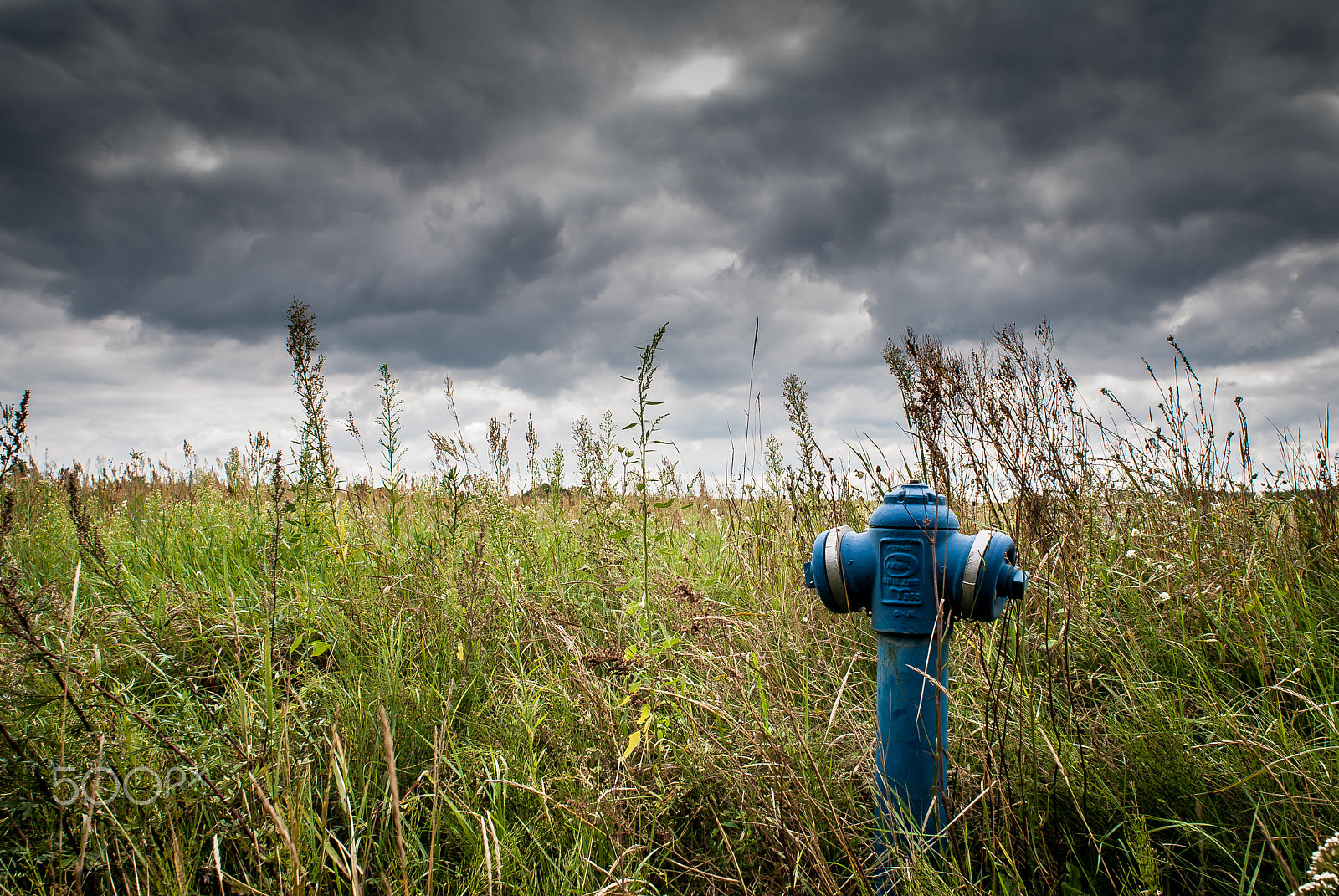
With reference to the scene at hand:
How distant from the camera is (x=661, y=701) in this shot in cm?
239

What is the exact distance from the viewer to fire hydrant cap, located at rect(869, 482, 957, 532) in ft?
5.79

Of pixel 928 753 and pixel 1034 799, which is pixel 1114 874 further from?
pixel 928 753

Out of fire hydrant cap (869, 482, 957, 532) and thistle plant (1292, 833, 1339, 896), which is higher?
fire hydrant cap (869, 482, 957, 532)

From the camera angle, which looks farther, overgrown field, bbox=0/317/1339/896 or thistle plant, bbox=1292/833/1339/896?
overgrown field, bbox=0/317/1339/896

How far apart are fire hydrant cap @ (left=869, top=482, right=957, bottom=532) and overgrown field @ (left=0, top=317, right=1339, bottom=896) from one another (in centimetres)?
35

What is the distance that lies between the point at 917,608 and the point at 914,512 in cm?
27

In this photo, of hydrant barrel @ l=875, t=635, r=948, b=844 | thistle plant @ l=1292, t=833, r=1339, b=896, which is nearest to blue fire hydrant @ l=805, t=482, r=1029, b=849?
hydrant barrel @ l=875, t=635, r=948, b=844

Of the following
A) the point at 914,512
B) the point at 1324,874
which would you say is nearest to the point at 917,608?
the point at 914,512

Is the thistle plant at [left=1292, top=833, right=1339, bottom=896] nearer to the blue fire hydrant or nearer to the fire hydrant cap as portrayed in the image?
the blue fire hydrant

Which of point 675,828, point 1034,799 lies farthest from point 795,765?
point 1034,799

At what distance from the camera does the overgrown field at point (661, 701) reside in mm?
1716

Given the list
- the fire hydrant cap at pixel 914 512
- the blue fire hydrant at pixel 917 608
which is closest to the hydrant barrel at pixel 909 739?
the blue fire hydrant at pixel 917 608

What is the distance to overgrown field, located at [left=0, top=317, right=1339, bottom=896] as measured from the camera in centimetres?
172

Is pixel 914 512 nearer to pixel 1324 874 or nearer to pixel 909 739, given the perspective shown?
pixel 909 739
